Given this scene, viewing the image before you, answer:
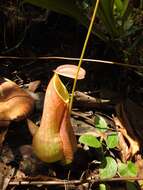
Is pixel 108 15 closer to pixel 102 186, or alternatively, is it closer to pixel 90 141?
pixel 90 141

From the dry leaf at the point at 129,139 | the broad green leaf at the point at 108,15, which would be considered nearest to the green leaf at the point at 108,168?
the dry leaf at the point at 129,139

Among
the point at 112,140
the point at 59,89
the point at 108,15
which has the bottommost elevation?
the point at 112,140

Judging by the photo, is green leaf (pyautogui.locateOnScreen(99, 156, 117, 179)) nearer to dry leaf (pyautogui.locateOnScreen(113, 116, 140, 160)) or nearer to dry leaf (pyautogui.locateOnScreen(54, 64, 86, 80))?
dry leaf (pyautogui.locateOnScreen(113, 116, 140, 160))

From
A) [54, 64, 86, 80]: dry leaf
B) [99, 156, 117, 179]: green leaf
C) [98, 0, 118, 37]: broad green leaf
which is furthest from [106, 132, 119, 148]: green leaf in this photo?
[98, 0, 118, 37]: broad green leaf

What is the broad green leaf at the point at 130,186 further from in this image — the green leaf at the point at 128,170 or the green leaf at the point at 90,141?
the green leaf at the point at 90,141

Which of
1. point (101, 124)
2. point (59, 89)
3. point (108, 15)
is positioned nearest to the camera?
point (59, 89)

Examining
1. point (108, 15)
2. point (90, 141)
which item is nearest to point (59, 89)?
point (90, 141)

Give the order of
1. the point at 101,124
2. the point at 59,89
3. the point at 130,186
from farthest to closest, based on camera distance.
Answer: the point at 101,124
the point at 130,186
the point at 59,89
